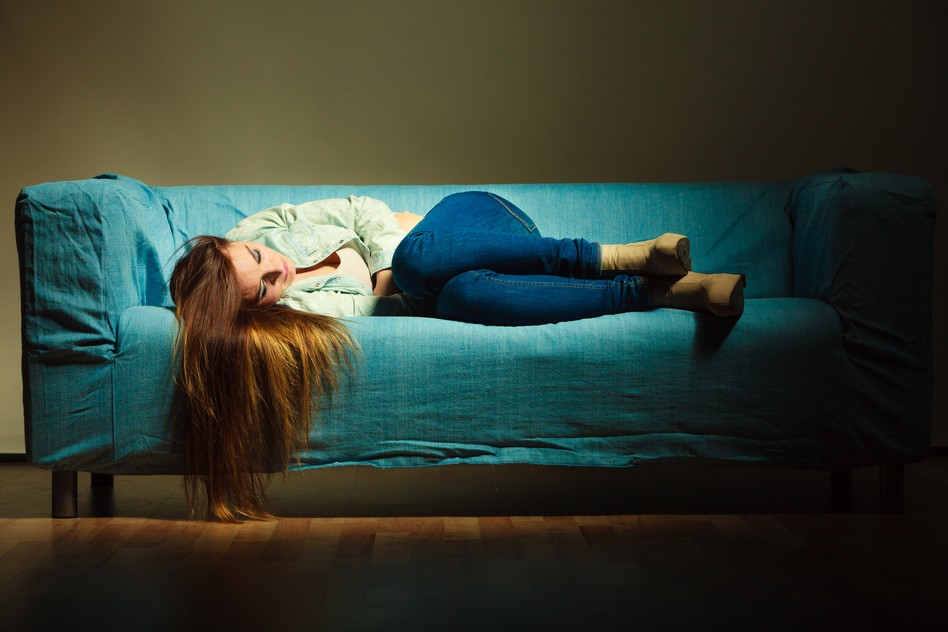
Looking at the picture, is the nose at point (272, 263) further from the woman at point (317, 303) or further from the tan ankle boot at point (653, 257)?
the tan ankle boot at point (653, 257)

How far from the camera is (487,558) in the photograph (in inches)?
70.2

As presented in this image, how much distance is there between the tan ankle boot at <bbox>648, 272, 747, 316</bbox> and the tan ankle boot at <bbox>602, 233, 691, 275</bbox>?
0.10 feet

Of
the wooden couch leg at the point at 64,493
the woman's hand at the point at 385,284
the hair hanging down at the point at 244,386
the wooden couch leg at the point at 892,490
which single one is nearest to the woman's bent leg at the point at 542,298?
the hair hanging down at the point at 244,386

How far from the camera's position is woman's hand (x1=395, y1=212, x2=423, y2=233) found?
2549mm

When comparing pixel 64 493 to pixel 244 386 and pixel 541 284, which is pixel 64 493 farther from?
pixel 541 284

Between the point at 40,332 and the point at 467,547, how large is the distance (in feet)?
3.28

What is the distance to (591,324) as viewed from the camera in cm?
201

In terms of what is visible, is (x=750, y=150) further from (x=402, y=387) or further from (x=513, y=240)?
(x=402, y=387)

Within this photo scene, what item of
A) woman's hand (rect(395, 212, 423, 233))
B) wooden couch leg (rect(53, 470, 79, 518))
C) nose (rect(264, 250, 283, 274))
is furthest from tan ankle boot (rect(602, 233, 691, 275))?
wooden couch leg (rect(53, 470, 79, 518))

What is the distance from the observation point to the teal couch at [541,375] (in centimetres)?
198

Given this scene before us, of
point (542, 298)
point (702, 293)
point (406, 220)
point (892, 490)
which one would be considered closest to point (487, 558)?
point (542, 298)

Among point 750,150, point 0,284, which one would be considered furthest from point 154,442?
point 750,150

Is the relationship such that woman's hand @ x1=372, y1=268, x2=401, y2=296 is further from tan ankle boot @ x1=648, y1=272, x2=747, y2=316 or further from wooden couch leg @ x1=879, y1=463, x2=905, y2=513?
wooden couch leg @ x1=879, y1=463, x2=905, y2=513

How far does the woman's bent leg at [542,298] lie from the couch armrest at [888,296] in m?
0.46
